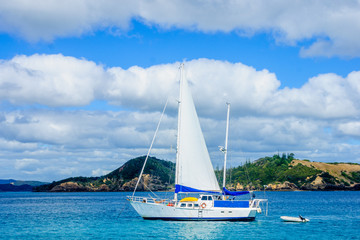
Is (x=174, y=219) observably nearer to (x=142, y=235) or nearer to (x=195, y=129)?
(x=142, y=235)

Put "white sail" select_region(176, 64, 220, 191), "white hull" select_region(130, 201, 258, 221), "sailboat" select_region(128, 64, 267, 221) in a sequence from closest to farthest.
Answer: "white hull" select_region(130, 201, 258, 221), "sailboat" select_region(128, 64, 267, 221), "white sail" select_region(176, 64, 220, 191)

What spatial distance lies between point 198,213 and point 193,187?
3.67 m

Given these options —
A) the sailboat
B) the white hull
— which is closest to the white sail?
the sailboat

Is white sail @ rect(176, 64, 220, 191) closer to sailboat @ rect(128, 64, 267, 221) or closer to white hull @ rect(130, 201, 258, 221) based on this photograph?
sailboat @ rect(128, 64, 267, 221)

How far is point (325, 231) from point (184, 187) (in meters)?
19.4

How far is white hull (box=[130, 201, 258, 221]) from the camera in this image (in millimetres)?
52969

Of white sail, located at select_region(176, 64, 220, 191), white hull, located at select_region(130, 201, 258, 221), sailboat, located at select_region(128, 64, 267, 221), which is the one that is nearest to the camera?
white hull, located at select_region(130, 201, 258, 221)

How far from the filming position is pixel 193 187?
5447 cm

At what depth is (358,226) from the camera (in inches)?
2213

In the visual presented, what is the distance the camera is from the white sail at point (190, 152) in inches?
2132

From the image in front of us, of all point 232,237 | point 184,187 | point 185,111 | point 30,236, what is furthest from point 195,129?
point 30,236

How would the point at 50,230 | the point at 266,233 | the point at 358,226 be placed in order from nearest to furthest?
the point at 266,233
the point at 50,230
the point at 358,226

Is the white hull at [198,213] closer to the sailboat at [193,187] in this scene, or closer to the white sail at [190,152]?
the sailboat at [193,187]

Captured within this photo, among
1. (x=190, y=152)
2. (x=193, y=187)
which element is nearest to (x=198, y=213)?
(x=193, y=187)
